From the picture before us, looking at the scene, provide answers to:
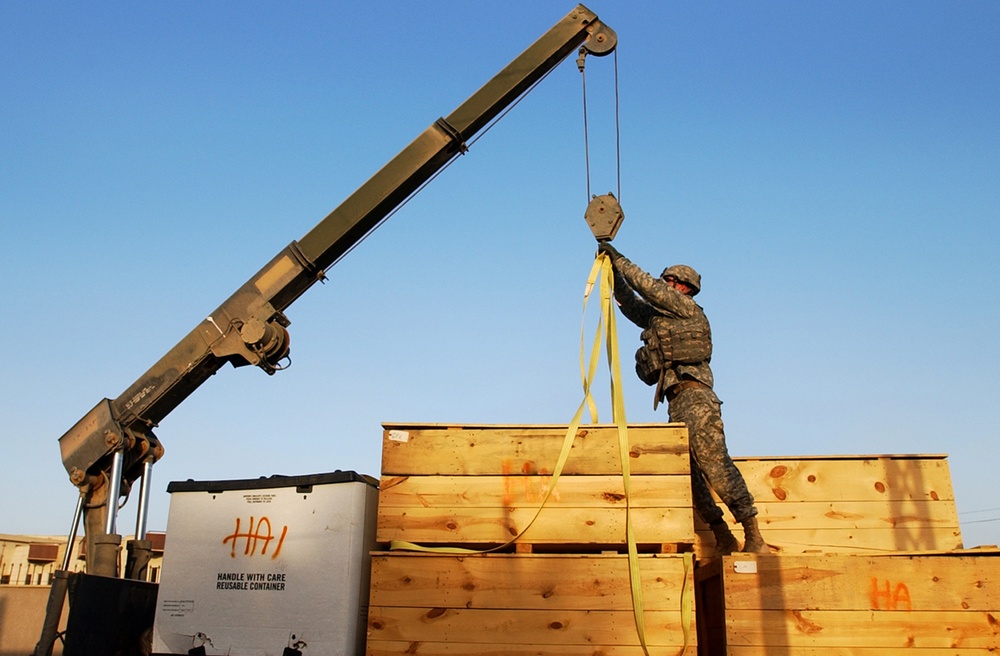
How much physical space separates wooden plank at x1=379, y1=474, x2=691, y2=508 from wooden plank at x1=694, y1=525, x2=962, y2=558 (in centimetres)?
141

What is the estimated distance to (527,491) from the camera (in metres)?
5.63

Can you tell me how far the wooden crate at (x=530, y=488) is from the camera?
5516 millimetres

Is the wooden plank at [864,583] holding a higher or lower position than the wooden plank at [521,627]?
higher

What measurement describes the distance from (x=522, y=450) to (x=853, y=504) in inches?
103

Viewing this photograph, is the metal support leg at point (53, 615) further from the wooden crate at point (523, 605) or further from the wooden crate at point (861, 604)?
the wooden crate at point (861, 604)

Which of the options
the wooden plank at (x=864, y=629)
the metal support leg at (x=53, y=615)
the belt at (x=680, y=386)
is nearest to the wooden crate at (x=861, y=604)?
the wooden plank at (x=864, y=629)

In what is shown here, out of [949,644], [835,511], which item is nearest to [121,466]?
[835,511]

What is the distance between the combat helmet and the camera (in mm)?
7039

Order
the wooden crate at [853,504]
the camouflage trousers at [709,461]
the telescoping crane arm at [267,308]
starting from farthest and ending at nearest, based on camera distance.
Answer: the telescoping crane arm at [267,308]
the wooden crate at [853,504]
the camouflage trousers at [709,461]

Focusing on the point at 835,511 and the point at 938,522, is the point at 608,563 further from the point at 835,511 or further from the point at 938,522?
the point at 938,522

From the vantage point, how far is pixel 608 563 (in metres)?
5.37

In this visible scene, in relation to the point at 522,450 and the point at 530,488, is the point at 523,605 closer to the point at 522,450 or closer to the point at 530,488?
the point at 530,488

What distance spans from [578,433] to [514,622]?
123cm

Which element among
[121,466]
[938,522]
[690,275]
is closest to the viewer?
[938,522]
